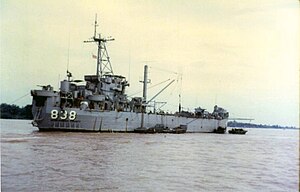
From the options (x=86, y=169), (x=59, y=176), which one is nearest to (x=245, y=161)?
(x=86, y=169)

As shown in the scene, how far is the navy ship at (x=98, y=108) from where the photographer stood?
1130cm

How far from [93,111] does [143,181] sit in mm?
7927

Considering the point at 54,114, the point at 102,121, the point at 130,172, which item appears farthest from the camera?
the point at 102,121

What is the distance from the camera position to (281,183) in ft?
15.1

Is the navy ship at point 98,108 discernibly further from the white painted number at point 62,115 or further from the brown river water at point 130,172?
the brown river water at point 130,172

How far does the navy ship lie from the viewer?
11305 millimetres

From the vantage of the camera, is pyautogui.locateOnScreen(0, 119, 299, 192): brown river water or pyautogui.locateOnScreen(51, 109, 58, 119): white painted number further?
pyautogui.locateOnScreen(51, 109, 58, 119): white painted number

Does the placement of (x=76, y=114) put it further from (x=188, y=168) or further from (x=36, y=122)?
(x=188, y=168)

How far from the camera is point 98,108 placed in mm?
12367

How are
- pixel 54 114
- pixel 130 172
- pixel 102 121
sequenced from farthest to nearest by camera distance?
pixel 102 121 < pixel 54 114 < pixel 130 172

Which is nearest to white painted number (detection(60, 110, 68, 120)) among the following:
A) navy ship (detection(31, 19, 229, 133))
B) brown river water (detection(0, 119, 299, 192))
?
navy ship (detection(31, 19, 229, 133))

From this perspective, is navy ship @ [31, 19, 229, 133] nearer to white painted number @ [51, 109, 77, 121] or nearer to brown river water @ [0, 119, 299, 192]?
white painted number @ [51, 109, 77, 121]

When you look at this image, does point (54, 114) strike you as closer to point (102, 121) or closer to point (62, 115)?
point (62, 115)

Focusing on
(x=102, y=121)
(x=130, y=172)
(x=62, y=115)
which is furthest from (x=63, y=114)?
(x=130, y=172)
